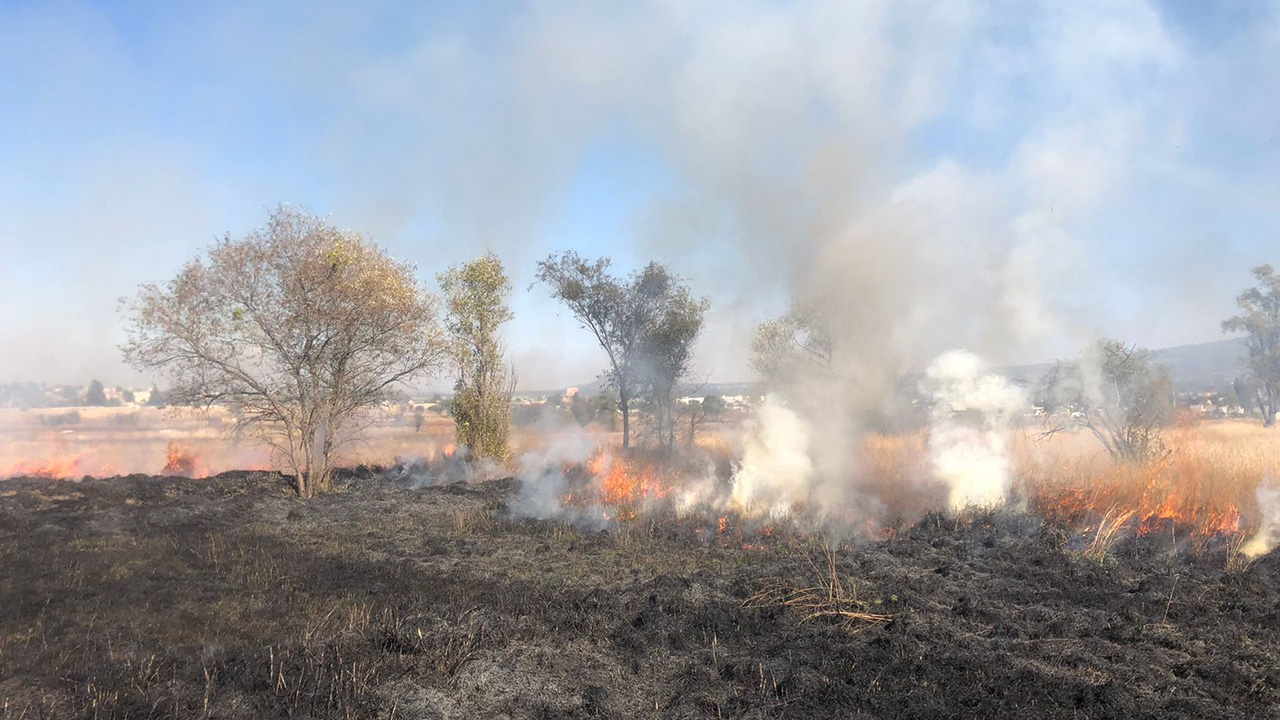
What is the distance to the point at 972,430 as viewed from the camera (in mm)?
15047

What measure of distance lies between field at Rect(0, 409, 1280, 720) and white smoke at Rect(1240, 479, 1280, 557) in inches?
7.4

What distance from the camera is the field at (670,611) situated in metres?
5.78

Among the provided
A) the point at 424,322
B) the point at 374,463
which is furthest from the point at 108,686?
the point at 374,463

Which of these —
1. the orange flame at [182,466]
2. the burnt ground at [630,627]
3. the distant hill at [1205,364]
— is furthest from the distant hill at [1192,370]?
the orange flame at [182,466]

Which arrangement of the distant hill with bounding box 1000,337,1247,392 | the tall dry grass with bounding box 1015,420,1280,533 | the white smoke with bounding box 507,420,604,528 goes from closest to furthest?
the tall dry grass with bounding box 1015,420,1280,533, the white smoke with bounding box 507,420,604,528, the distant hill with bounding box 1000,337,1247,392

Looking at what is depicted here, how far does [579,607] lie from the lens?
8.39 meters

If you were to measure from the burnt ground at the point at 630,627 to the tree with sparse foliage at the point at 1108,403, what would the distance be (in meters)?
4.65

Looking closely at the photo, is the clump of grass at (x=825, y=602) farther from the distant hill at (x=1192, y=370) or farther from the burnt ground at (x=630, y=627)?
the distant hill at (x=1192, y=370)

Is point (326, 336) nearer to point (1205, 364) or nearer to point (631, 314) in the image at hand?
point (631, 314)

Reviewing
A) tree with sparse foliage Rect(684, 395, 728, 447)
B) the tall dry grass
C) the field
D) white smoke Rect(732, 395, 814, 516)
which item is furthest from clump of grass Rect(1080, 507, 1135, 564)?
tree with sparse foliage Rect(684, 395, 728, 447)

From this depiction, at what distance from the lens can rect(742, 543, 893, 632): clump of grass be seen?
7.68m

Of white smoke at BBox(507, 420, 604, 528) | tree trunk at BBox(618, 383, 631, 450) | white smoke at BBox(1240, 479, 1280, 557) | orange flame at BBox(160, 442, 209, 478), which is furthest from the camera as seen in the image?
orange flame at BBox(160, 442, 209, 478)

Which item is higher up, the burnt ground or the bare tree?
the bare tree

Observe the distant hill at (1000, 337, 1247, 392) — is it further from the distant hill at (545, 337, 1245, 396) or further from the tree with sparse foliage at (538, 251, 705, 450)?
the tree with sparse foliage at (538, 251, 705, 450)
